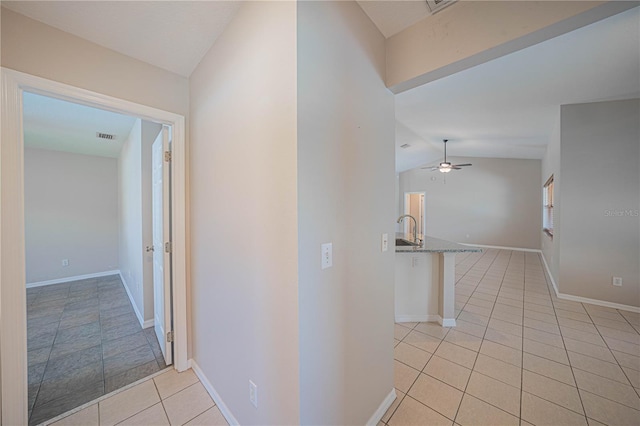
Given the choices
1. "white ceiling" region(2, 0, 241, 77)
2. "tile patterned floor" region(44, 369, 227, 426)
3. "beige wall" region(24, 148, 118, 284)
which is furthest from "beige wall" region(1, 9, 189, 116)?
"beige wall" region(24, 148, 118, 284)

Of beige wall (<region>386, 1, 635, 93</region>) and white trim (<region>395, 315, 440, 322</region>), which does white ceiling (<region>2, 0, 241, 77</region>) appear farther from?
white trim (<region>395, 315, 440, 322</region>)

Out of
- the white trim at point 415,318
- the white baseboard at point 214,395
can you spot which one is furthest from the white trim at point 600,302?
the white baseboard at point 214,395

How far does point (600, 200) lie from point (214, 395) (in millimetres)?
5106

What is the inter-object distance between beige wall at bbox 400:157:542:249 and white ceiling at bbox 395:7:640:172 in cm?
266

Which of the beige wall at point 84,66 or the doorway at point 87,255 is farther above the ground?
the beige wall at point 84,66

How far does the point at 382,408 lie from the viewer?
5.01 feet

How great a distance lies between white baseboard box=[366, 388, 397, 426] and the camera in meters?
1.44

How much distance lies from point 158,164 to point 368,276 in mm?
2146

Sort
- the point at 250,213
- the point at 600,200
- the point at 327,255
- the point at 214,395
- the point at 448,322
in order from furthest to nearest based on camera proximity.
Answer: the point at 600,200, the point at 448,322, the point at 214,395, the point at 250,213, the point at 327,255

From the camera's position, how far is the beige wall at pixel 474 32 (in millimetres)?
1007

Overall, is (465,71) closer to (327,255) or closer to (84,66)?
(327,255)

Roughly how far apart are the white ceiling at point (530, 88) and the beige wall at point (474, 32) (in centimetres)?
130

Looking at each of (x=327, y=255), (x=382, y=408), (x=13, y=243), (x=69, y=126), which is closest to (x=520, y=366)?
(x=382, y=408)

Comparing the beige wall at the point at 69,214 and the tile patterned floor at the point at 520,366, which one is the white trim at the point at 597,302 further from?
the beige wall at the point at 69,214
